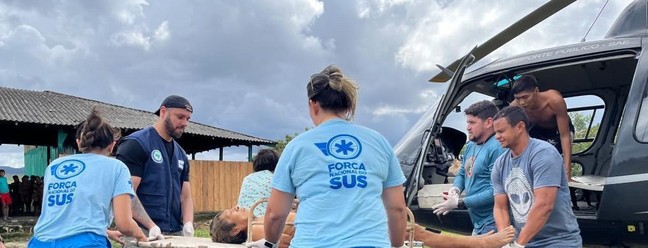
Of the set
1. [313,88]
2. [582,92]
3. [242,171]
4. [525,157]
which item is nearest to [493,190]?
[525,157]

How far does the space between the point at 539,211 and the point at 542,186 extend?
0.14m

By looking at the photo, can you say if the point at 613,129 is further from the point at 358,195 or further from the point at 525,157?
the point at 358,195

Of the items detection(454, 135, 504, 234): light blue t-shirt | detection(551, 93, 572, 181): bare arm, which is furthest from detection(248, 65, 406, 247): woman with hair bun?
detection(551, 93, 572, 181): bare arm

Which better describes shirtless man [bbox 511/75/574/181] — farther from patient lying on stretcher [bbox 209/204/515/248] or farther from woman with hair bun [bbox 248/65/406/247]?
woman with hair bun [bbox 248/65/406/247]

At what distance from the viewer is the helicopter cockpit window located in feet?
15.2

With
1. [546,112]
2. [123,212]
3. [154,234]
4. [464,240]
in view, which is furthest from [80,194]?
[546,112]

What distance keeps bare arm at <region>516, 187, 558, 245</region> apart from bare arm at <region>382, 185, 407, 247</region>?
0.96 metres

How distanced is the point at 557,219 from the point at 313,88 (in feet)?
5.66

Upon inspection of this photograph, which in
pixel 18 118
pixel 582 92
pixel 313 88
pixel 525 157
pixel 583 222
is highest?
pixel 18 118

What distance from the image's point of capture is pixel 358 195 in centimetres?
244

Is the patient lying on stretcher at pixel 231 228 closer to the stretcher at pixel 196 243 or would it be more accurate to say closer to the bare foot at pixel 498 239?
the stretcher at pixel 196 243

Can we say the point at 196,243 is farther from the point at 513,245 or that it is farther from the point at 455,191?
the point at 455,191

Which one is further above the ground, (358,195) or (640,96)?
(640,96)

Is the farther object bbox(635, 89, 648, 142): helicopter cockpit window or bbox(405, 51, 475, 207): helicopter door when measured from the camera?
bbox(405, 51, 475, 207): helicopter door
